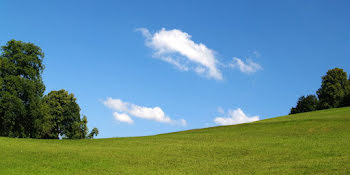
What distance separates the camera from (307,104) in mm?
109562

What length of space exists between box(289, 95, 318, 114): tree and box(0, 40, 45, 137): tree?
89.0 meters

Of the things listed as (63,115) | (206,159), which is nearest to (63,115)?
(63,115)

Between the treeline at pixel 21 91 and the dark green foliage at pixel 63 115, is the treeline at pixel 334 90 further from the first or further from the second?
the treeline at pixel 21 91

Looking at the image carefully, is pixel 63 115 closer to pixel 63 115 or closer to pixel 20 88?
pixel 63 115

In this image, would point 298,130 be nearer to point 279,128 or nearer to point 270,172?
point 279,128

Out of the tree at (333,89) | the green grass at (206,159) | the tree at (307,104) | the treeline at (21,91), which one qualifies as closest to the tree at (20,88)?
the treeline at (21,91)

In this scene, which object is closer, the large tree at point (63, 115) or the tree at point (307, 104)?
the large tree at point (63, 115)

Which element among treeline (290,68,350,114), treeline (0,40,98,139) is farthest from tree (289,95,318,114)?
treeline (0,40,98,139)

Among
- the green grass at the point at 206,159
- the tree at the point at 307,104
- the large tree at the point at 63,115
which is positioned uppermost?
the tree at the point at 307,104

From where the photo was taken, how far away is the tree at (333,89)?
91.5m

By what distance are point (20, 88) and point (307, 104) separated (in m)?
93.0

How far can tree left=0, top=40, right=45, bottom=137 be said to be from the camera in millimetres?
43062

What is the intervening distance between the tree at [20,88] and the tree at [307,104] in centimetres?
8897

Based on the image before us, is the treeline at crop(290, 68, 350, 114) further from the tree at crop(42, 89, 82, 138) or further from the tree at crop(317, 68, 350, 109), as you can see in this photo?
the tree at crop(42, 89, 82, 138)
